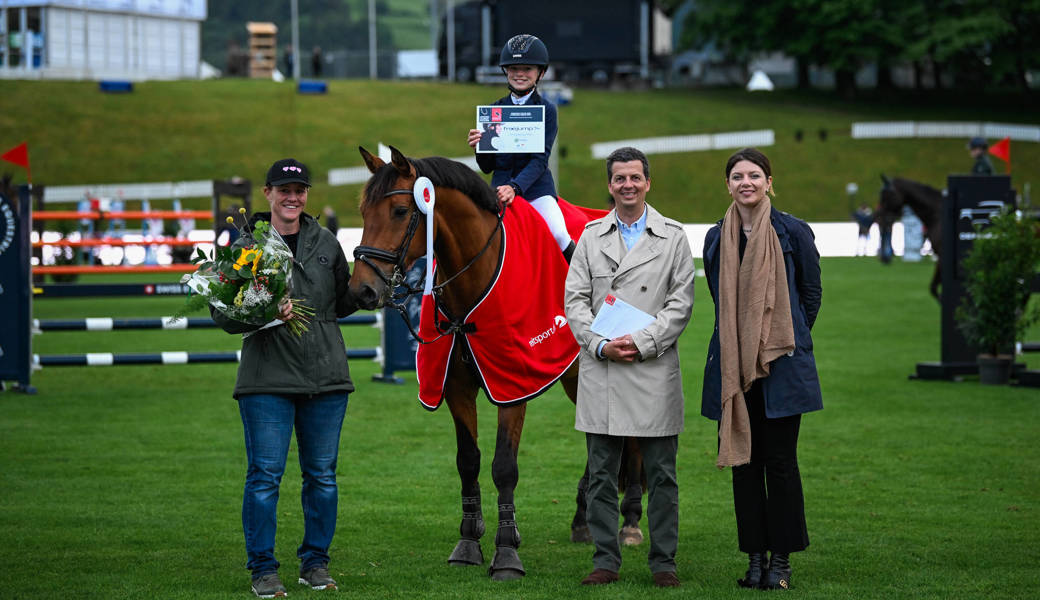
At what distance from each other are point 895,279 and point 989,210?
1265cm

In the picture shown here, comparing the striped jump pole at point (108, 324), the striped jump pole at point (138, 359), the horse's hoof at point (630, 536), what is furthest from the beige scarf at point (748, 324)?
the striped jump pole at point (108, 324)

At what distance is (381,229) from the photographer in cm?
550

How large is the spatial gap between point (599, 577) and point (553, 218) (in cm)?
217

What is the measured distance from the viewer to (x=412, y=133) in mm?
49562

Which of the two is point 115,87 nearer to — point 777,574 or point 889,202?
point 889,202

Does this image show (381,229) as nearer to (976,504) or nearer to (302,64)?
(976,504)

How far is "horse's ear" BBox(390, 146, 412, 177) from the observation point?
5.55m

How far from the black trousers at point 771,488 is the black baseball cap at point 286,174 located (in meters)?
2.31

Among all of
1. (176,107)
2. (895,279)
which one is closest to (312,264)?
(895,279)

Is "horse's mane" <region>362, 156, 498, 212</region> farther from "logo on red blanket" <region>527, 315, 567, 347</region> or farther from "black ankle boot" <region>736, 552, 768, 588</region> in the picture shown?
"black ankle boot" <region>736, 552, 768, 588</region>

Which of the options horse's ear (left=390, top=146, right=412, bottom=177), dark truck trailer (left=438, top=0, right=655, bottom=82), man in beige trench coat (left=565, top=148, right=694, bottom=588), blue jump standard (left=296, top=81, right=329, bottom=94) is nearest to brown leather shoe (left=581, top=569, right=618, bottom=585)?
man in beige trench coat (left=565, top=148, right=694, bottom=588)

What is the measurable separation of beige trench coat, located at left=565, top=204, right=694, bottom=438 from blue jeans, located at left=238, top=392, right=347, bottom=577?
Answer: 1207 millimetres

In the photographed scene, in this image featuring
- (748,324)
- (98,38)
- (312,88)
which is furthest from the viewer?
(98,38)

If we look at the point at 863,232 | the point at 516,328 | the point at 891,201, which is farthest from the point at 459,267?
the point at 863,232
